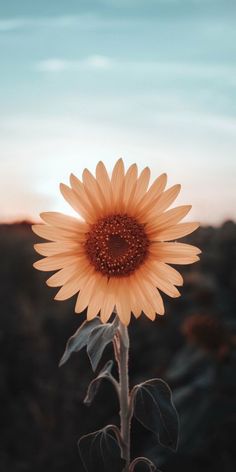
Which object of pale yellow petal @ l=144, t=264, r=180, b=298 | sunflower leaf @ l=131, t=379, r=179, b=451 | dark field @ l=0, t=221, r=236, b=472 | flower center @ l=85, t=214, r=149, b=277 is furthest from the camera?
dark field @ l=0, t=221, r=236, b=472

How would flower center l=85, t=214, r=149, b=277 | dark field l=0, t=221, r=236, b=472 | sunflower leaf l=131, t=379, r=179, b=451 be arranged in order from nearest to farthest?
sunflower leaf l=131, t=379, r=179, b=451
flower center l=85, t=214, r=149, b=277
dark field l=0, t=221, r=236, b=472

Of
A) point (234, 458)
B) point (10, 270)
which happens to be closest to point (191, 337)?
point (234, 458)

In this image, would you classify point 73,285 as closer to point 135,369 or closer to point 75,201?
point 75,201

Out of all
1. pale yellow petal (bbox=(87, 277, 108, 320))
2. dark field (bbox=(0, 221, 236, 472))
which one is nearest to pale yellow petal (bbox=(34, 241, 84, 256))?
pale yellow petal (bbox=(87, 277, 108, 320))

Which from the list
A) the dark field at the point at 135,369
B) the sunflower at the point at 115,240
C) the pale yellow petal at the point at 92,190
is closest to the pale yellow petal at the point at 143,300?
the sunflower at the point at 115,240

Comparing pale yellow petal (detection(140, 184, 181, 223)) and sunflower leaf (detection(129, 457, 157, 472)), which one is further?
pale yellow petal (detection(140, 184, 181, 223))

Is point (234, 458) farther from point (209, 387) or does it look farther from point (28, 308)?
point (28, 308)

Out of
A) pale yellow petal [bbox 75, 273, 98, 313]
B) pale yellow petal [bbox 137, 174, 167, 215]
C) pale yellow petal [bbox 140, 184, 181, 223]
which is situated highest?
pale yellow petal [bbox 137, 174, 167, 215]

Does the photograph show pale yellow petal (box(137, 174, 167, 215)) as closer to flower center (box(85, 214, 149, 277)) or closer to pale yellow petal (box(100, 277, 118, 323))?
flower center (box(85, 214, 149, 277))
